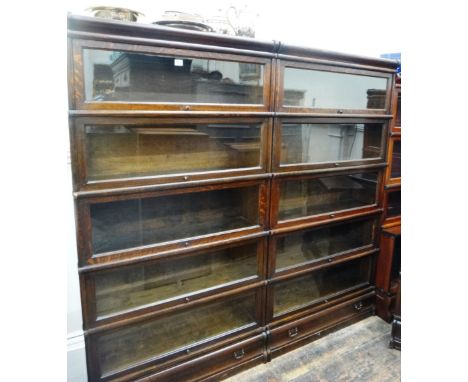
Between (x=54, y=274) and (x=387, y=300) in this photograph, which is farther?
(x=387, y=300)

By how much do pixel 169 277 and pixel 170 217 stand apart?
0.28 metres

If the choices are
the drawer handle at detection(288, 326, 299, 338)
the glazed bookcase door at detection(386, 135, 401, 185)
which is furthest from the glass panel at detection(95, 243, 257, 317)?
the glazed bookcase door at detection(386, 135, 401, 185)

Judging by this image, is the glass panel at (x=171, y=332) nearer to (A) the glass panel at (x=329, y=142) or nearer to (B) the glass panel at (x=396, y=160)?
(A) the glass panel at (x=329, y=142)

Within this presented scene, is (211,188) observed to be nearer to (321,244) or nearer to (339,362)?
(321,244)

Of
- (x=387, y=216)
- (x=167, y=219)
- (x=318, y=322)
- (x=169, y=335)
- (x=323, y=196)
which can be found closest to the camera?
(x=167, y=219)

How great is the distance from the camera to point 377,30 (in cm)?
219

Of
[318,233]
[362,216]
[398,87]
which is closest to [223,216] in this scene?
[318,233]

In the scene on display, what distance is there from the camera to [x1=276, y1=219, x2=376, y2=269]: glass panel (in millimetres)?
1776

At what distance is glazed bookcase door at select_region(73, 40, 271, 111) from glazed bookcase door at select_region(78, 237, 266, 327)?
2.02 feet

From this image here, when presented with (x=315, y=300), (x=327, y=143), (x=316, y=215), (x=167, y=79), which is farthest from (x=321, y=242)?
(x=167, y=79)

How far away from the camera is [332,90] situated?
5.63ft
